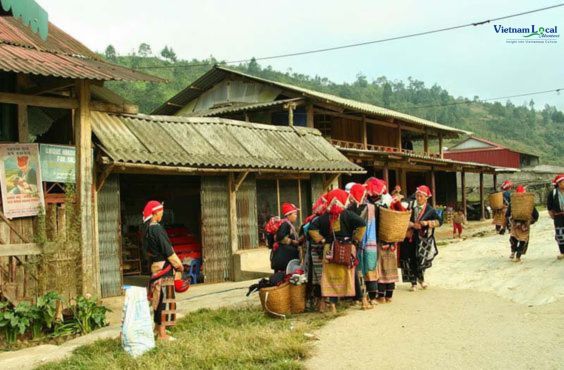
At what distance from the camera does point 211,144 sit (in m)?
12.3

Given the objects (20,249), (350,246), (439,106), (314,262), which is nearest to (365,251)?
(350,246)

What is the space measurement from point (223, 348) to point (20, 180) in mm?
4954

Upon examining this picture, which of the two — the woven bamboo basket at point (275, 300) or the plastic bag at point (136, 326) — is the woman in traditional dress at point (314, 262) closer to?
the woven bamboo basket at point (275, 300)

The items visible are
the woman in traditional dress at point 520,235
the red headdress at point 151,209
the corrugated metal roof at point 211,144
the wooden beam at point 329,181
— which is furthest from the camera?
the wooden beam at point 329,181

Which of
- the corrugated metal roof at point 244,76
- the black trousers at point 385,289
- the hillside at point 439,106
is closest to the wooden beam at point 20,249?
the black trousers at point 385,289

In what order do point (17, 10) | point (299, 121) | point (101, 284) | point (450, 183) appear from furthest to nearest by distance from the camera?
point (450, 183) < point (299, 121) < point (101, 284) < point (17, 10)

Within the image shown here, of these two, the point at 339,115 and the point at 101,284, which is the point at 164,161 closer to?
the point at 101,284

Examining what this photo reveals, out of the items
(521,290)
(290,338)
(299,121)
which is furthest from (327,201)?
(299,121)

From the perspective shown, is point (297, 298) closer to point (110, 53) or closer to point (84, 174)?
point (84, 174)

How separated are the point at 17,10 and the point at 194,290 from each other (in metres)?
8.65

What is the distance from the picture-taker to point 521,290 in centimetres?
802

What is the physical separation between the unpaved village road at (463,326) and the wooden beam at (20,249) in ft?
15.0

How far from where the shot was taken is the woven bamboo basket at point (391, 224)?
765cm

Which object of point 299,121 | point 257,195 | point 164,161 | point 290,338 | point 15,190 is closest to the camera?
point 290,338
